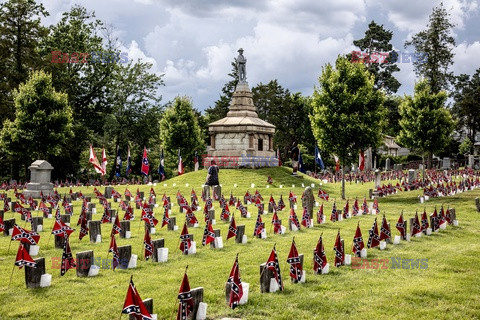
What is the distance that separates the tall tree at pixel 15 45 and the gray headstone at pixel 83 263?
37265 millimetres

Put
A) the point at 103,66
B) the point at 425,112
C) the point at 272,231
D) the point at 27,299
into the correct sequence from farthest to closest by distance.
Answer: the point at 103,66 → the point at 425,112 → the point at 272,231 → the point at 27,299

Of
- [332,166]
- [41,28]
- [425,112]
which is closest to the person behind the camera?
[425,112]

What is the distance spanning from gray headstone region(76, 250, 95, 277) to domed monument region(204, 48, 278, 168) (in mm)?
32784

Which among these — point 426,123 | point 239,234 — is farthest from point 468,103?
point 239,234

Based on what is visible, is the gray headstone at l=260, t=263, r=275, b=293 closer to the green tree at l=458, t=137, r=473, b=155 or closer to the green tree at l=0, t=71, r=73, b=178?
the green tree at l=0, t=71, r=73, b=178

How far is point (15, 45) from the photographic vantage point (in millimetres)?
43344

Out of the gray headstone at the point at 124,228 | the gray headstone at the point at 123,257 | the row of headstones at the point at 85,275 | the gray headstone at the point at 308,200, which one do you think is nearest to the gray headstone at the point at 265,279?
the row of headstones at the point at 85,275

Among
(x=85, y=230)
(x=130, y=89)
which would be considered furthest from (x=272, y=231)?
(x=130, y=89)

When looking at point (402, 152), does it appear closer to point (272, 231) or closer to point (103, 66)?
point (103, 66)

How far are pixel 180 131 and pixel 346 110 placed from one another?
29.1 meters

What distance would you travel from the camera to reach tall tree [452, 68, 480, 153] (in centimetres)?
6888

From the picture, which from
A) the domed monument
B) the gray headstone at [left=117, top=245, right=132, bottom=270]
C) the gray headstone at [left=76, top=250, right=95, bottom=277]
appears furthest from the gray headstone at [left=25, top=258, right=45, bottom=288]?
the domed monument

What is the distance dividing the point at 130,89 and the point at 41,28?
16.1 metres

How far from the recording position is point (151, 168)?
195ft
